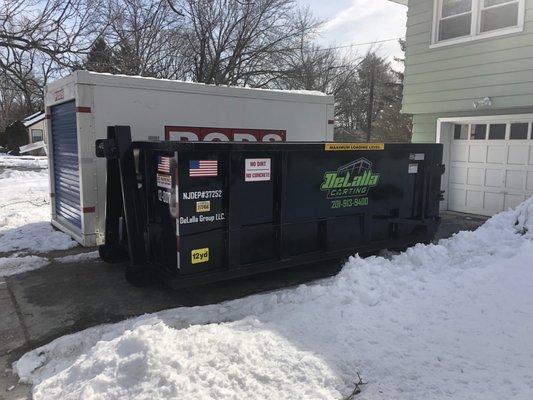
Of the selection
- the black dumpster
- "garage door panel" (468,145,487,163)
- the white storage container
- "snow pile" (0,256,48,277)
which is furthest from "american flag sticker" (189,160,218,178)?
"garage door panel" (468,145,487,163)

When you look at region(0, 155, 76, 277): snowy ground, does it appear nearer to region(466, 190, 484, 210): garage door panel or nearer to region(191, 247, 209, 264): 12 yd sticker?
region(191, 247, 209, 264): 12 yd sticker

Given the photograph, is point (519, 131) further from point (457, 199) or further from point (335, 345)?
point (335, 345)

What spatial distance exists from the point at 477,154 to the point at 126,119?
26.0ft

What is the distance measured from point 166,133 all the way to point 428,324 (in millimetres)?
5291

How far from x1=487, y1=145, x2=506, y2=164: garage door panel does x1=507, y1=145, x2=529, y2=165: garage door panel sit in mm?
148

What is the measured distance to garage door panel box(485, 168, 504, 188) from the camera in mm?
10410

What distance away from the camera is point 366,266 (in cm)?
526

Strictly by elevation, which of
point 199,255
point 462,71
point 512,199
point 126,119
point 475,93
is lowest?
point 199,255

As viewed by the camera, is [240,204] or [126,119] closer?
[240,204]

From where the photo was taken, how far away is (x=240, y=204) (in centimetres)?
543

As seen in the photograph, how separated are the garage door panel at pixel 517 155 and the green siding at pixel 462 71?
91 cm

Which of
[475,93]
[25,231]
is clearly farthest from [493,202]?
[25,231]

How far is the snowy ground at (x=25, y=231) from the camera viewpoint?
274 inches

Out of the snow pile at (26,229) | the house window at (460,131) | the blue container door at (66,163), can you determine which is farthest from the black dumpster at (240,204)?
the house window at (460,131)
